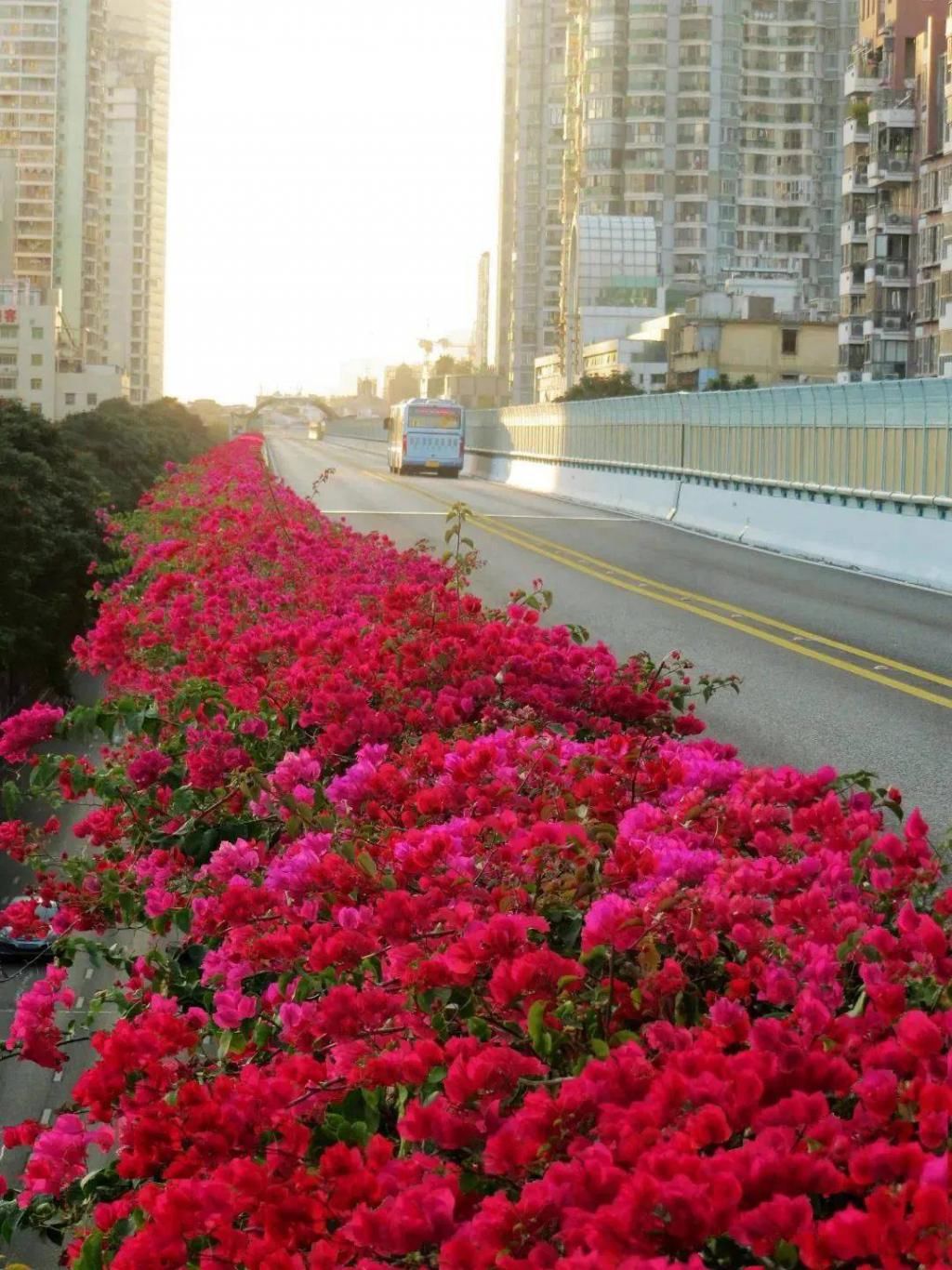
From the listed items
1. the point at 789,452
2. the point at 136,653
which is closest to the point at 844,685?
the point at 136,653

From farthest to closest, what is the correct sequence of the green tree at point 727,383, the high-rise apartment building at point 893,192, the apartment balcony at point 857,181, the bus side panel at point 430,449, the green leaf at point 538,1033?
the green tree at point 727,383 → the apartment balcony at point 857,181 → the high-rise apartment building at point 893,192 → the bus side panel at point 430,449 → the green leaf at point 538,1033

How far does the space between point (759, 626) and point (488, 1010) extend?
15.3 m

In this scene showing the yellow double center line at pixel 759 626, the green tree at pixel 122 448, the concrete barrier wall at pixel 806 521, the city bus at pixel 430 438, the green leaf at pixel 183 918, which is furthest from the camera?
the city bus at pixel 430 438

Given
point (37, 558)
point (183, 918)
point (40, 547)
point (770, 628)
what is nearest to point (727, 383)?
point (40, 547)

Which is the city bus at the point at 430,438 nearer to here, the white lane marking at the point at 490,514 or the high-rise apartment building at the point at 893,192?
the high-rise apartment building at the point at 893,192

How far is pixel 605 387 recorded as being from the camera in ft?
442

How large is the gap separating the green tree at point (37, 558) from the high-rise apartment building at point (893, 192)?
63.9m

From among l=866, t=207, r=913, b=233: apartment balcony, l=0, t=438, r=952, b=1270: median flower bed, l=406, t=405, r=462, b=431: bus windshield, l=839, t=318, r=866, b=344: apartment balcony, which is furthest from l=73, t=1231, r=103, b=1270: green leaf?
l=839, t=318, r=866, b=344: apartment balcony

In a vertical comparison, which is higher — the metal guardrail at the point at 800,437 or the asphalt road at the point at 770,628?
the metal guardrail at the point at 800,437

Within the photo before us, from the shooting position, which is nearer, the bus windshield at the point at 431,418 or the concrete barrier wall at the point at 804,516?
the concrete barrier wall at the point at 804,516

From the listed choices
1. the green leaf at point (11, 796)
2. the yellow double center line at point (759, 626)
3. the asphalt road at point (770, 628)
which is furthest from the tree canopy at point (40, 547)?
the green leaf at point (11, 796)

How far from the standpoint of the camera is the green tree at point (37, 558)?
45219mm

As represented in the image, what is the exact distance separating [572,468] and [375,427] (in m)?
116

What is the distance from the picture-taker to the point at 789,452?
3400cm
